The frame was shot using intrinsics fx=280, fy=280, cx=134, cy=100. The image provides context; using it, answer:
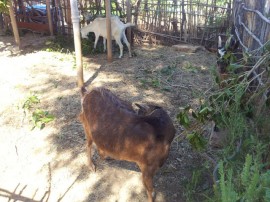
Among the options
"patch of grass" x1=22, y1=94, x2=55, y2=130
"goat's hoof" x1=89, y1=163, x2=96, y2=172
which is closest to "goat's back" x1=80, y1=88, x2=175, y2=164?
"goat's hoof" x1=89, y1=163, x2=96, y2=172

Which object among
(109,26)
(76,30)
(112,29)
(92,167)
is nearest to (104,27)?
(112,29)

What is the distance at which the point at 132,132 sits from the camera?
7.84 ft

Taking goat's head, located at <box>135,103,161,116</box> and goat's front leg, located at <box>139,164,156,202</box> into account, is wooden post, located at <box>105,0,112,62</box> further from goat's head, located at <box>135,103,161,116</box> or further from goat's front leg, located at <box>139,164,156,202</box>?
goat's front leg, located at <box>139,164,156,202</box>

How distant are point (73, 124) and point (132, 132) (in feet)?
6.10

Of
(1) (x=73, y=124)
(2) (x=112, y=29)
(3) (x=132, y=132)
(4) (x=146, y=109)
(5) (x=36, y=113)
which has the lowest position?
(1) (x=73, y=124)

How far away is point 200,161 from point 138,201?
2.94 feet

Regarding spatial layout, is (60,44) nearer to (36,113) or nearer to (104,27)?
(104,27)

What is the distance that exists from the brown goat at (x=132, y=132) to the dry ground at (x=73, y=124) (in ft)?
1.76

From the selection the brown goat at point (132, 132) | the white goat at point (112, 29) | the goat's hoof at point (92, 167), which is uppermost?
the white goat at point (112, 29)

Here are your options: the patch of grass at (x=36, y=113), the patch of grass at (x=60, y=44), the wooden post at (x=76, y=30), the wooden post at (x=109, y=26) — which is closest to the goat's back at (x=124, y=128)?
the patch of grass at (x=36, y=113)

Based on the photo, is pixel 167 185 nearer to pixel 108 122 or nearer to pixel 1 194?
pixel 108 122

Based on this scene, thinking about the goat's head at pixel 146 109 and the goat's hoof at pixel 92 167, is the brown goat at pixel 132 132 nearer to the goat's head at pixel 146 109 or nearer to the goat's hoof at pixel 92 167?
the goat's head at pixel 146 109

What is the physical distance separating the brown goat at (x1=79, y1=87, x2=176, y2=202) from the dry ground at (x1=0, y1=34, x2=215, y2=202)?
0.54m

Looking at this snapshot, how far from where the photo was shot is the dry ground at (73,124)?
2939 millimetres
